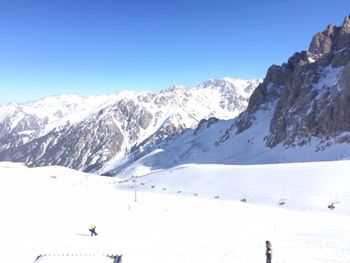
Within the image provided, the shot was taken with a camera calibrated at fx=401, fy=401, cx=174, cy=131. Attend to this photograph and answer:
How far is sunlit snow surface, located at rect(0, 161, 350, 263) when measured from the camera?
3098cm

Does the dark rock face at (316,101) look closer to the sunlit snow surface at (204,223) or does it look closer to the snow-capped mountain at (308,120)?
the snow-capped mountain at (308,120)

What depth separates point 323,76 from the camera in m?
161

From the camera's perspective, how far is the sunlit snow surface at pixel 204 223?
3098 centimetres

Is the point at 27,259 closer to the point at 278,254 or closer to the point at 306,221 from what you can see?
the point at 278,254

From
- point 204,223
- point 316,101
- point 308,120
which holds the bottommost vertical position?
point 204,223

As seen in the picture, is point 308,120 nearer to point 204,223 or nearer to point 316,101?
point 316,101

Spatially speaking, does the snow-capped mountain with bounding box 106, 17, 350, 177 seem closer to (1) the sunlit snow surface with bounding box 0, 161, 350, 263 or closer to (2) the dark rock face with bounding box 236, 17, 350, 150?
(2) the dark rock face with bounding box 236, 17, 350, 150

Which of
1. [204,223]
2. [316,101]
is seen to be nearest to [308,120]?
[316,101]

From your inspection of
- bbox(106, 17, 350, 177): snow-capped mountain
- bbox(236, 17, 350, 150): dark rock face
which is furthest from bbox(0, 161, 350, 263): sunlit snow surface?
bbox(236, 17, 350, 150): dark rock face

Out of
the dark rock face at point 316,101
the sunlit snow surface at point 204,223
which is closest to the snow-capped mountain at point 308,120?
the dark rock face at point 316,101

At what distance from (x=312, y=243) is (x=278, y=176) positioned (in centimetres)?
4354

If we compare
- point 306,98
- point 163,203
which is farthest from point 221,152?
point 163,203

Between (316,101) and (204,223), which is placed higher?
(316,101)

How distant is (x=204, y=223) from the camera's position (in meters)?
46.2
